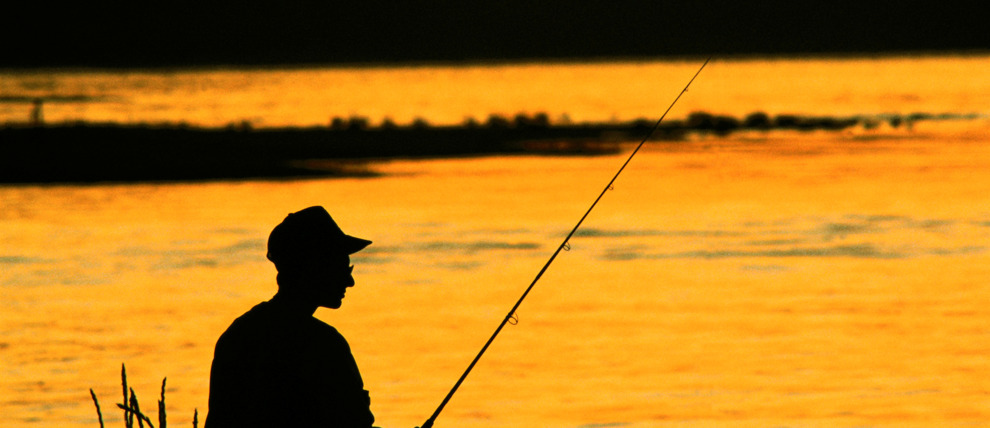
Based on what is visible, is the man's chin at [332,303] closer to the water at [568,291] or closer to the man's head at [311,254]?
the man's head at [311,254]

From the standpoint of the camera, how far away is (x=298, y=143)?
40531mm

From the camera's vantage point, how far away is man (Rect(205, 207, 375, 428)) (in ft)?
15.1

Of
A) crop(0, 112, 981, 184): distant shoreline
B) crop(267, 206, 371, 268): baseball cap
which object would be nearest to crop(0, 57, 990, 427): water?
crop(0, 112, 981, 184): distant shoreline

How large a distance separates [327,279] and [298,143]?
1419 inches

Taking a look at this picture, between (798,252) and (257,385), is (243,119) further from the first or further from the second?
(257,385)

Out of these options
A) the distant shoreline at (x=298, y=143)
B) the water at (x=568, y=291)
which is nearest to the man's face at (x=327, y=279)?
the water at (x=568, y=291)

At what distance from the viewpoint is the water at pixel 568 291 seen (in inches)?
435

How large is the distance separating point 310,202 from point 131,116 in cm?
2930

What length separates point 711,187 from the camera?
1081 inches

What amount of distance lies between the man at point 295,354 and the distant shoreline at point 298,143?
84.5 ft

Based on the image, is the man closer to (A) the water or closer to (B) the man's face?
(B) the man's face

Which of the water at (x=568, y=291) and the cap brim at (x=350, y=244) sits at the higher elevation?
the cap brim at (x=350, y=244)

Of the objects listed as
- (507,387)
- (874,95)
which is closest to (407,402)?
(507,387)

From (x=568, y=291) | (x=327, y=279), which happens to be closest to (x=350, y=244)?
(x=327, y=279)
